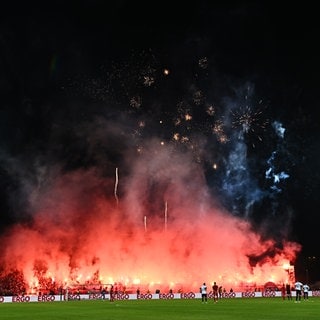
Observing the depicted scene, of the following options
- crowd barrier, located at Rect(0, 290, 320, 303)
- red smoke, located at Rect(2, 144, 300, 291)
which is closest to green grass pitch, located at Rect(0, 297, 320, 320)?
crowd barrier, located at Rect(0, 290, 320, 303)

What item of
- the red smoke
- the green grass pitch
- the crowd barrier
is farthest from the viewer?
the red smoke

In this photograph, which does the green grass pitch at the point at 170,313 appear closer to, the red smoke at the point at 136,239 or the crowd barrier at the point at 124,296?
the crowd barrier at the point at 124,296

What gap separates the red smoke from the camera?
10175 centimetres

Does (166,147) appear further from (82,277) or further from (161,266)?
(82,277)

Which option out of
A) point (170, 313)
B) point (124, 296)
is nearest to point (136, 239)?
point (124, 296)

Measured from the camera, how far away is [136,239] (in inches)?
4154

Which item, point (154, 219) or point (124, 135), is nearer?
point (124, 135)

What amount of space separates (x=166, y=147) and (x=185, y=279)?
2760 cm

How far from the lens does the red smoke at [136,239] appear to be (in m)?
102

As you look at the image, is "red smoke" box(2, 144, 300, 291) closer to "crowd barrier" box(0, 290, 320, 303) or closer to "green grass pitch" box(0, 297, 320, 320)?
"crowd barrier" box(0, 290, 320, 303)

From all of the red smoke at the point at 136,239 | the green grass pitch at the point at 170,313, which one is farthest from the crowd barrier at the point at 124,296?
the red smoke at the point at 136,239

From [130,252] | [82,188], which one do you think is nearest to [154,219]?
[130,252]

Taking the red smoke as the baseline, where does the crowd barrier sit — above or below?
below

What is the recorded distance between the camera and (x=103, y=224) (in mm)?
105062
